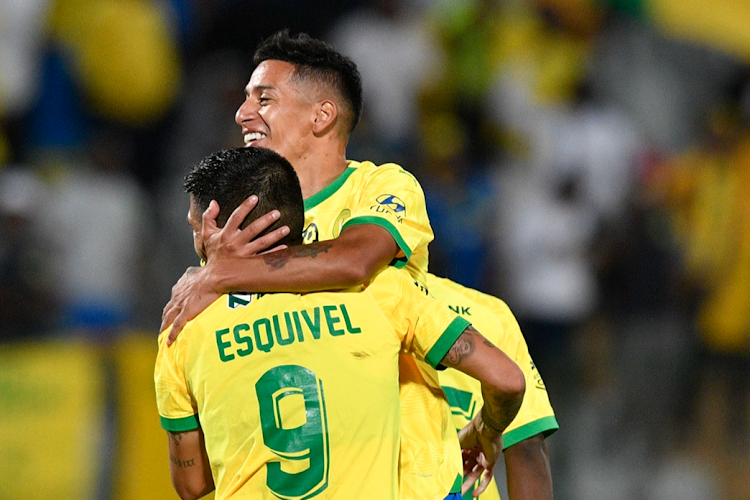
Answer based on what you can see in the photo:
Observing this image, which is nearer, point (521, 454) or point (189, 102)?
point (521, 454)

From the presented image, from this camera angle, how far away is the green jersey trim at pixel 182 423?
2.34 metres

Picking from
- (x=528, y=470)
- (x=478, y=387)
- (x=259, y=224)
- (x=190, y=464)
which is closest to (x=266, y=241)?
(x=259, y=224)

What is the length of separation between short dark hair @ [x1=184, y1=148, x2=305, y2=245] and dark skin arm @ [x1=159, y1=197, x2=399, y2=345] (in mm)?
23

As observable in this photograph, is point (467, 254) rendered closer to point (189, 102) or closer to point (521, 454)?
point (189, 102)

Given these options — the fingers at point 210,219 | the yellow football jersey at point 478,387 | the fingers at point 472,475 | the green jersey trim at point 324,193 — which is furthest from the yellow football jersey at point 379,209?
the fingers at point 472,475

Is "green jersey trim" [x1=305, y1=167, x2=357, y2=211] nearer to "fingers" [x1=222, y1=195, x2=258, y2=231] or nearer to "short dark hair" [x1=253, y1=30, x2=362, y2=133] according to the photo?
"short dark hair" [x1=253, y1=30, x2=362, y2=133]

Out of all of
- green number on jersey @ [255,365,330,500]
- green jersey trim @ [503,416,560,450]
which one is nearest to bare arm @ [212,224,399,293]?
green number on jersey @ [255,365,330,500]

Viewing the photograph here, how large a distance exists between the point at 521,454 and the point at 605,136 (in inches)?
230

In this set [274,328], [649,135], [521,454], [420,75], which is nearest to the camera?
[274,328]

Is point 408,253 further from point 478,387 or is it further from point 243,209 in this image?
point 478,387

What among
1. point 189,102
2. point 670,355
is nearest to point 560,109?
point 670,355

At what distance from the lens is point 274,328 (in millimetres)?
2180

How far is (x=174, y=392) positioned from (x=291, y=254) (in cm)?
40

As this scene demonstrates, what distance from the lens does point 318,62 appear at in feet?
10.6
